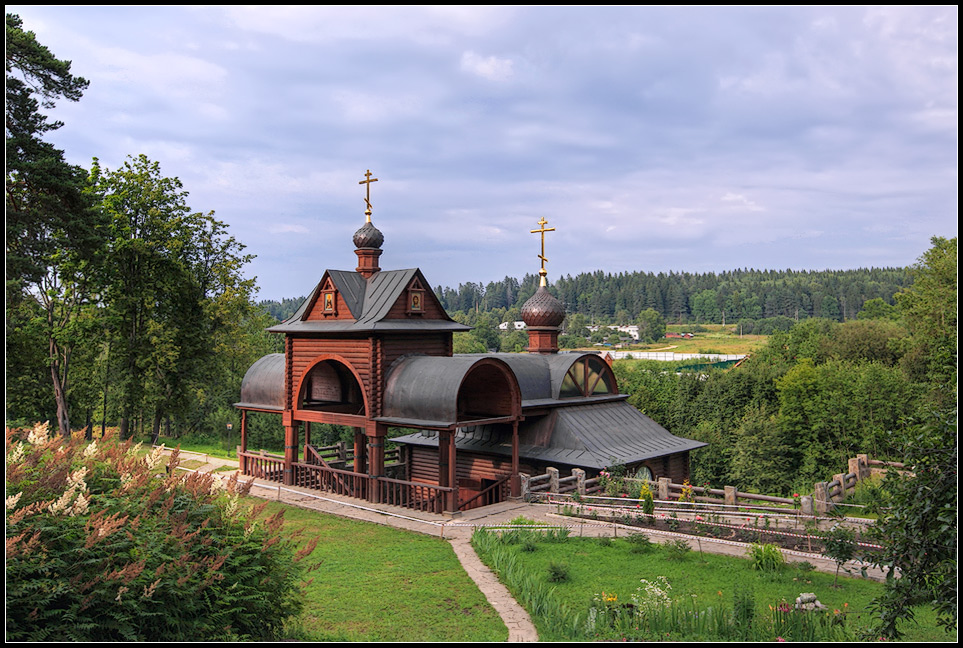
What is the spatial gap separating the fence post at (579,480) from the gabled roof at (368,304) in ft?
17.9

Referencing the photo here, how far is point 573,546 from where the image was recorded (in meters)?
14.0

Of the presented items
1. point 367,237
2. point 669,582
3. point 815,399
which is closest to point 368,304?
point 367,237

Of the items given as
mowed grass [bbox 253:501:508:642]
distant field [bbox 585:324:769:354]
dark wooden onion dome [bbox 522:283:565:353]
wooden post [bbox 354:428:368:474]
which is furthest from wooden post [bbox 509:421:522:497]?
distant field [bbox 585:324:769:354]

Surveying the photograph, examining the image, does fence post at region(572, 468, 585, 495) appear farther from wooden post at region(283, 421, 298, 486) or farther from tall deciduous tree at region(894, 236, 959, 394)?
tall deciduous tree at region(894, 236, 959, 394)

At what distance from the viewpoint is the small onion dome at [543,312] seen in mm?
24797

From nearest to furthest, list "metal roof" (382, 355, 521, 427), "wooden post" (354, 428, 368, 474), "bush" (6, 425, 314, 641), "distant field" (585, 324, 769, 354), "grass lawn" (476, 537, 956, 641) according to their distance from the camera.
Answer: "bush" (6, 425, 314, 641) < "grass lawn" (476, 537, 956, 641) < "metal roof" (382, 355, 521, 427) < "wooden post" (354, 428, 368, 474) < "distant field" (585, 324, 769, 354)

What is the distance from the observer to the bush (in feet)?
20.2

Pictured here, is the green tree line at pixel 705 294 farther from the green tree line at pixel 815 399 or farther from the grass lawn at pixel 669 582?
the grass lawn at pixel 669 582

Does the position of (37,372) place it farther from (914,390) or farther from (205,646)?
(914,390)

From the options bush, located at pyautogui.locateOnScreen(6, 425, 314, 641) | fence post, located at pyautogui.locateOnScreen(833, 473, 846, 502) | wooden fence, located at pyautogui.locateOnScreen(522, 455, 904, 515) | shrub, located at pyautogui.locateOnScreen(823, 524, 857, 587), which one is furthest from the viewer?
fence post, located at pyautogui.locateOnScreen(833, 473, 846, 502)

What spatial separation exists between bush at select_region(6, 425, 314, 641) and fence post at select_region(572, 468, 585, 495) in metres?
11.2

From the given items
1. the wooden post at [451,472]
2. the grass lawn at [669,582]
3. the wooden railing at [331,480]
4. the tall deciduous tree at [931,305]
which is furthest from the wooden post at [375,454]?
the tall deciduous tree at [931,305]

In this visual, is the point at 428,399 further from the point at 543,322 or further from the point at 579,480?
the point at 543,322

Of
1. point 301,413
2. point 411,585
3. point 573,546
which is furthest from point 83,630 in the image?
point 301,413
